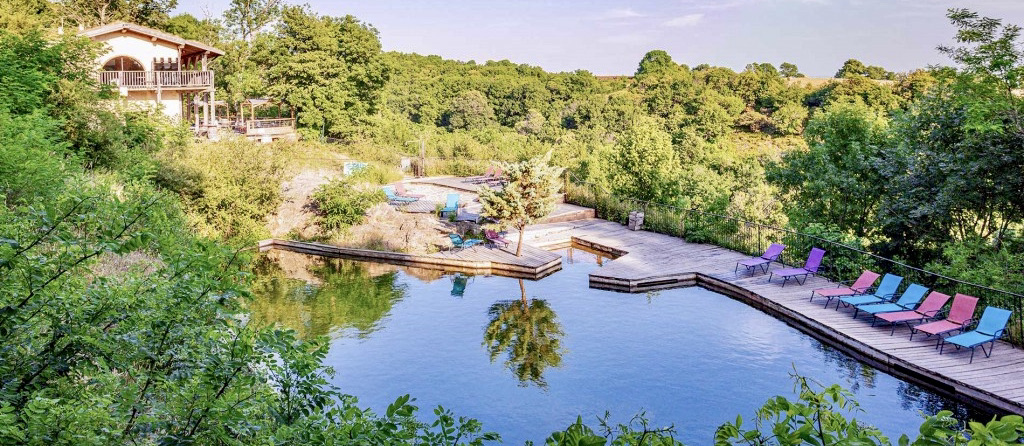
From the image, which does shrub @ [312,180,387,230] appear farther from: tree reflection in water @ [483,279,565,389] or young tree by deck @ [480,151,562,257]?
tree reflection in water @ [483,279,565,389]

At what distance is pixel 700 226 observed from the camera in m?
19.0

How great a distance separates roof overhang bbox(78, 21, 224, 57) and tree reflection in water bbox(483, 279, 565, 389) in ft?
66.1

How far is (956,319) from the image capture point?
1091 cm

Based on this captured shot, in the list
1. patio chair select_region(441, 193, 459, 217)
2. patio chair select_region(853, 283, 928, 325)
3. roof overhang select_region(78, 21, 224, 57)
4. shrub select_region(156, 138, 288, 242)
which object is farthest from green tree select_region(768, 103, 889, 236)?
roof overhang select_region(78, 21, 224, 57)

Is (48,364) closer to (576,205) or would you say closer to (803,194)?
(803,194)

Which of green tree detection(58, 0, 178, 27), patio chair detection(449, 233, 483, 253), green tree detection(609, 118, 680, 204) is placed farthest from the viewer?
green tree detection(58, 0, 178, 27)

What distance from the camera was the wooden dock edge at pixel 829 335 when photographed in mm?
9399

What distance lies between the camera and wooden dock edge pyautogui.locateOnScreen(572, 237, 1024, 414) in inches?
370

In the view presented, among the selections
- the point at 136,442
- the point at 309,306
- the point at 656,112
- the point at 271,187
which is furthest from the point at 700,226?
the point at 656,112

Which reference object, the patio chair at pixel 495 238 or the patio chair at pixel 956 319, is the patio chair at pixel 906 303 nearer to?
the patio chair at pixel 956 319

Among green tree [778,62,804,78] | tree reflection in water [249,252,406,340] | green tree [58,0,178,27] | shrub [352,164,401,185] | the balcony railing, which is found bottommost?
tree reflection in water [249,252,406,340]

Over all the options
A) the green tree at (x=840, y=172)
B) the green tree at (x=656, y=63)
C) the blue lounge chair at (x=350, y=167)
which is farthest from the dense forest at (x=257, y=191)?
the green tree at (x=656, y=63)

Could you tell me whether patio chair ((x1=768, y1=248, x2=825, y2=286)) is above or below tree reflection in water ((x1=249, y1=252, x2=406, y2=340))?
above

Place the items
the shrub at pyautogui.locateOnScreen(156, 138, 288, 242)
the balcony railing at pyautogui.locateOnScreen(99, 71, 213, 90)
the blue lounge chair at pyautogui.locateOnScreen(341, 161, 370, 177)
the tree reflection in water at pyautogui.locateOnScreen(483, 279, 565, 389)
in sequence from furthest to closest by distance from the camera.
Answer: the balcony railing at pyautogui.locateOnScreen(99, 71, 213, 90) < the blue lounge chair at pyautogui.locateOnScreen(341, 161, 370, 177) < the shrub at pyautogui.locateOnScreen(156, 138, 288, 242) < the tree reflection in water at pyautogui.locateOnScreen(483, 279, 565, 389)
